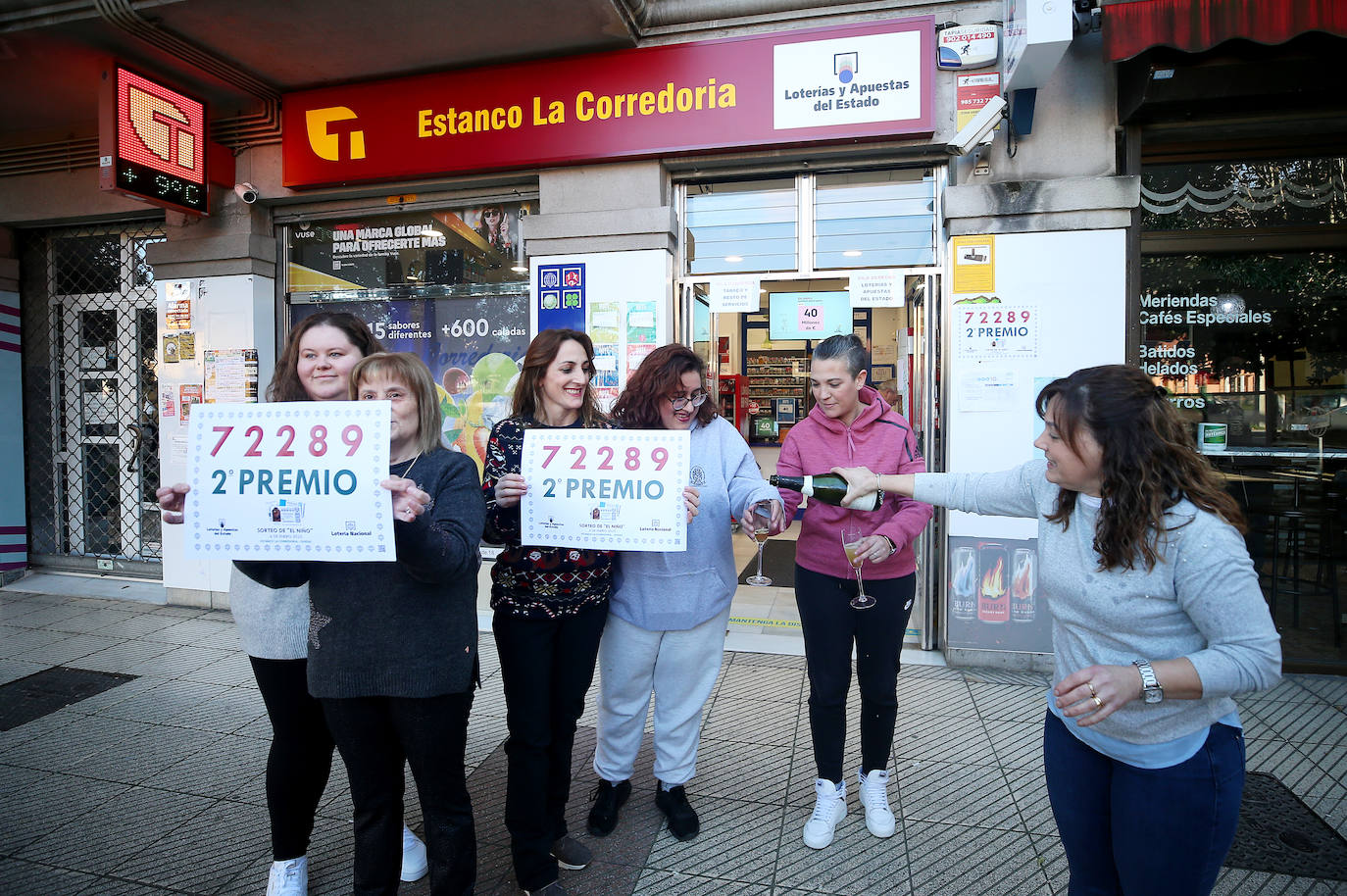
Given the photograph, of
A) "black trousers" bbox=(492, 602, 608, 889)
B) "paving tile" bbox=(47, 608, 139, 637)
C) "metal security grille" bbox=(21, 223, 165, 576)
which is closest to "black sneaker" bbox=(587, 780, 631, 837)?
"black trousers" bbox=(492, 602, 608, 889)

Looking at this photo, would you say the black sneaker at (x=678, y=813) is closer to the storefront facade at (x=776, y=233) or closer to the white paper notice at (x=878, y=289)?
the storefront facade at (x=776, y=233)

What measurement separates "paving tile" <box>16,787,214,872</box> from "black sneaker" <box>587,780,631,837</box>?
179 cm

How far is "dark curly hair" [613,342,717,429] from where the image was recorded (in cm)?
295

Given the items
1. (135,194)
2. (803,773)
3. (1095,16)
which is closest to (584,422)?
(803,773)

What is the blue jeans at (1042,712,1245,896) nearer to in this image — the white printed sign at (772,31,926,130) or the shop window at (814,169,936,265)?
the shop window at (814,169,936,265)

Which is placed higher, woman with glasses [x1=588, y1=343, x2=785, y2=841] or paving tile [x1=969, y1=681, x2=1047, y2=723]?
woman with glasses [x1=588, y1=343, x2=785, y2=841]

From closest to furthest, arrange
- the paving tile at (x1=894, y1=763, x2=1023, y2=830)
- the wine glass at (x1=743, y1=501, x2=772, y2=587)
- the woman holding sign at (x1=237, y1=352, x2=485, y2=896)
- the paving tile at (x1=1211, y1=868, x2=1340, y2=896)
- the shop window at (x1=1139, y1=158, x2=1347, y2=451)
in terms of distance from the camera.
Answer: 1. the woman holding sign at (x1=237, y1=352, x2=485, y2=896)
2. the paving tile at (x1=1211, y1=868, x2=1340, y2=896)
3. the wine glass at (x1=743, y1=501, x2=772, y2=587)
4. the paving tile at (x1=894, y1=763, x2=1023, y2=830)
5. the shop window at (x1=1139, y1=158, x2=1347, y2=451)

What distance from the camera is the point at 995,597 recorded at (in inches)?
195

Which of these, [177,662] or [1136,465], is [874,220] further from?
[177,662]

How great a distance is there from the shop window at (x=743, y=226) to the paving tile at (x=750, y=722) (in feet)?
10.3

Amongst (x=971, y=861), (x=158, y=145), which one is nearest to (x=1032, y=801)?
(x=971, y=861)

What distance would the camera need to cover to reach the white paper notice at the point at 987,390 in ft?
16.0

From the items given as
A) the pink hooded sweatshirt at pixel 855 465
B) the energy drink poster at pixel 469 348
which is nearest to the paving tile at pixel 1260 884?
the pink hooded sweatshirt at pixel 855 465

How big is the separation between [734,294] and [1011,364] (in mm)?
1988
